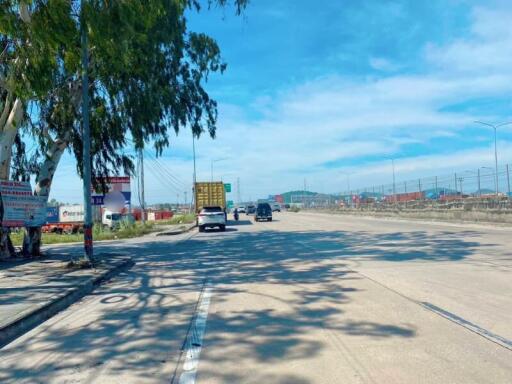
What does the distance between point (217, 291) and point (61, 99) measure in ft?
29.3

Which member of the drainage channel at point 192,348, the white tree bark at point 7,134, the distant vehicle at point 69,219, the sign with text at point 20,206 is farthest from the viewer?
the distant vehicle at point 69,219

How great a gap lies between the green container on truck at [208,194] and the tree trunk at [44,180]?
29.0 meters

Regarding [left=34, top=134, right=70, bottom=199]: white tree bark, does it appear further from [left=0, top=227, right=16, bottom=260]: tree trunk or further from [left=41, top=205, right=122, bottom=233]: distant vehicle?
[left=41, top=205, right=122, bottom=233]: distant vehicle

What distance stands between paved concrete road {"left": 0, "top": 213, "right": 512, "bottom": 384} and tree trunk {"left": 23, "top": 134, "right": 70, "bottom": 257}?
17.4ft

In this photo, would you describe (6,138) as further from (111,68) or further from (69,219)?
(69,219)

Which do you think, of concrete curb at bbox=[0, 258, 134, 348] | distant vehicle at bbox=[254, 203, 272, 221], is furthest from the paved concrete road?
distant vehicle at bbox=[254, 203, 272, 221]

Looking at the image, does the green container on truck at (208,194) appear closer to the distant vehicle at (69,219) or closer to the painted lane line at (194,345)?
the distant vehicle at (69,219)

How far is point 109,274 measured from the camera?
13648mm

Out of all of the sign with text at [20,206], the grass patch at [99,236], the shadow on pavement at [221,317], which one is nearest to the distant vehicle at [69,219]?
the grass patch at [99,236]

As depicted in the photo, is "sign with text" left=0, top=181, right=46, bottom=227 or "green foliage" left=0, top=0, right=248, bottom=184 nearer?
"green foliage" left=0, top=0, right=248, bottom=184

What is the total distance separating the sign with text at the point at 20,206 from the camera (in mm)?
15031

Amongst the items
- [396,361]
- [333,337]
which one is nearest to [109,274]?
[333,337]

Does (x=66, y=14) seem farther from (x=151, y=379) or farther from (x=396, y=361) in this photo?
(x=396, y=361)

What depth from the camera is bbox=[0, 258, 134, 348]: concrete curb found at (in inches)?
290
